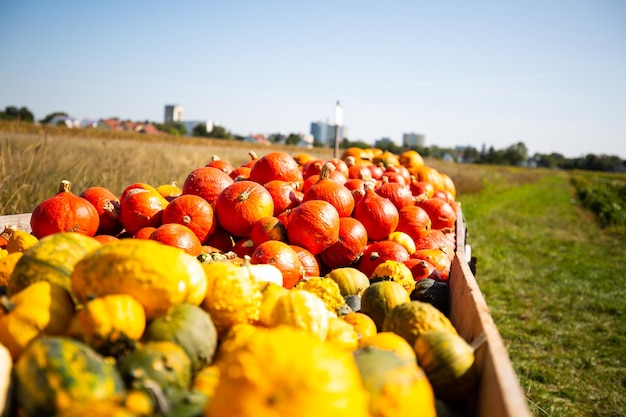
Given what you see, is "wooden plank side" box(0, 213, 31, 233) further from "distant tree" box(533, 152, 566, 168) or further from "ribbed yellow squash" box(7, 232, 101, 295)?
"distant tree" box(533, 152, 566, 168)

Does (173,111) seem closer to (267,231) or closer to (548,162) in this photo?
(548,162)

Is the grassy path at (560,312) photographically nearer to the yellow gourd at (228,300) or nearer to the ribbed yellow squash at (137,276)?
the yellow gourd at (228,300)

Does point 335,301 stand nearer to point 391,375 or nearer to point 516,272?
point 391,375

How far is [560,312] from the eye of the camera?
7.64 meters

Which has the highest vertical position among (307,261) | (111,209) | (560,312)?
(111,209)

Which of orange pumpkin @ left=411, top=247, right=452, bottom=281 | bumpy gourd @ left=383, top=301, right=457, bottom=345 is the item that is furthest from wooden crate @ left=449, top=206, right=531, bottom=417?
orange pumpkin @ left=411, top=247, right=452, bottom=281

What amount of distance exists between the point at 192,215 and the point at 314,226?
0.90 meters

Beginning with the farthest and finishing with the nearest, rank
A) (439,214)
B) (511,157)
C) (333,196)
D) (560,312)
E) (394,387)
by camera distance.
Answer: (511,157) < (560,312) < (439,214) < (333,196) < (394,387)

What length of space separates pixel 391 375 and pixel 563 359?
5573 millimetres

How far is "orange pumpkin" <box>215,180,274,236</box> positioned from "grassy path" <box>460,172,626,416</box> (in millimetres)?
2143

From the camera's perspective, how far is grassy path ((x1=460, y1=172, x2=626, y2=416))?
4.95m

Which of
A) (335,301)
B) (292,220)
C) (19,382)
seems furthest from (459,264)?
(19,382)

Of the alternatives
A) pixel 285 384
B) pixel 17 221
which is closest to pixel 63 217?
pixel 17 221

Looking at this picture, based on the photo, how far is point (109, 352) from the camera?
133cm
